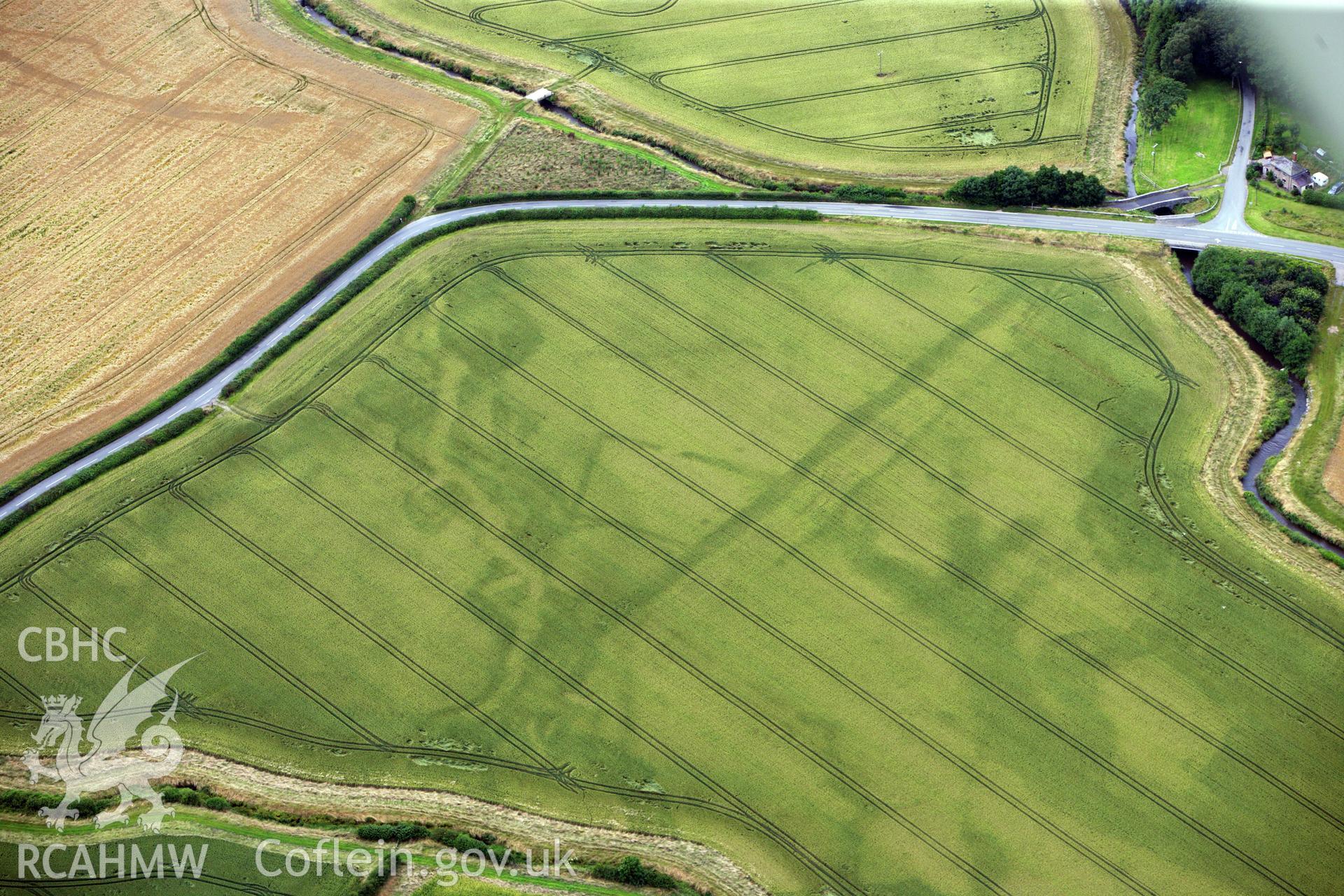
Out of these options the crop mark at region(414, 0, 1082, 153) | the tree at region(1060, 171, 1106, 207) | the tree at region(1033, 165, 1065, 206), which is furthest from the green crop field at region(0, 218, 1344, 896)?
the crop mark at region(414, 0, 1082, 153)

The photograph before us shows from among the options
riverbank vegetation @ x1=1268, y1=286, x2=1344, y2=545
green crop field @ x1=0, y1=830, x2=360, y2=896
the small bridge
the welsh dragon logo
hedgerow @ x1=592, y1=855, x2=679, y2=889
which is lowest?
hedgerow @ x1=592, y1=855, x2=679, y2=889

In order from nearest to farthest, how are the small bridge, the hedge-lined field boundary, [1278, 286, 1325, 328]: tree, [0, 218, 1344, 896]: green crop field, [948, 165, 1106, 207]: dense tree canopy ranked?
[0, 218, 1344, 896]: green crop field → the hedge-lined field boundary → [1278, 286, 1325, 328]: tree → [948, 165, 1106, 207]: dense tree canopy → the small bridge

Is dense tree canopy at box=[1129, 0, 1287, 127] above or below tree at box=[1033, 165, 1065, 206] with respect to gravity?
above

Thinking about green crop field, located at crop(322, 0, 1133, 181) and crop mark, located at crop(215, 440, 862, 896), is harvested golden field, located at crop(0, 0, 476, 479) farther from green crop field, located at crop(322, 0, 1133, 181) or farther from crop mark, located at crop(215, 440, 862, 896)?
crop mark, located at crop(215, 440, 862, 896)

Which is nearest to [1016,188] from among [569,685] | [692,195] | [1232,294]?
[1232,294]

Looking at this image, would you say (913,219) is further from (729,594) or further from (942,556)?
(729,594)

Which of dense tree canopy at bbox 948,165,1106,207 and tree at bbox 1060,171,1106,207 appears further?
dense tree canopy at bbox 948,165,1106,207

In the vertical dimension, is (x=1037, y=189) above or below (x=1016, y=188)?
below
